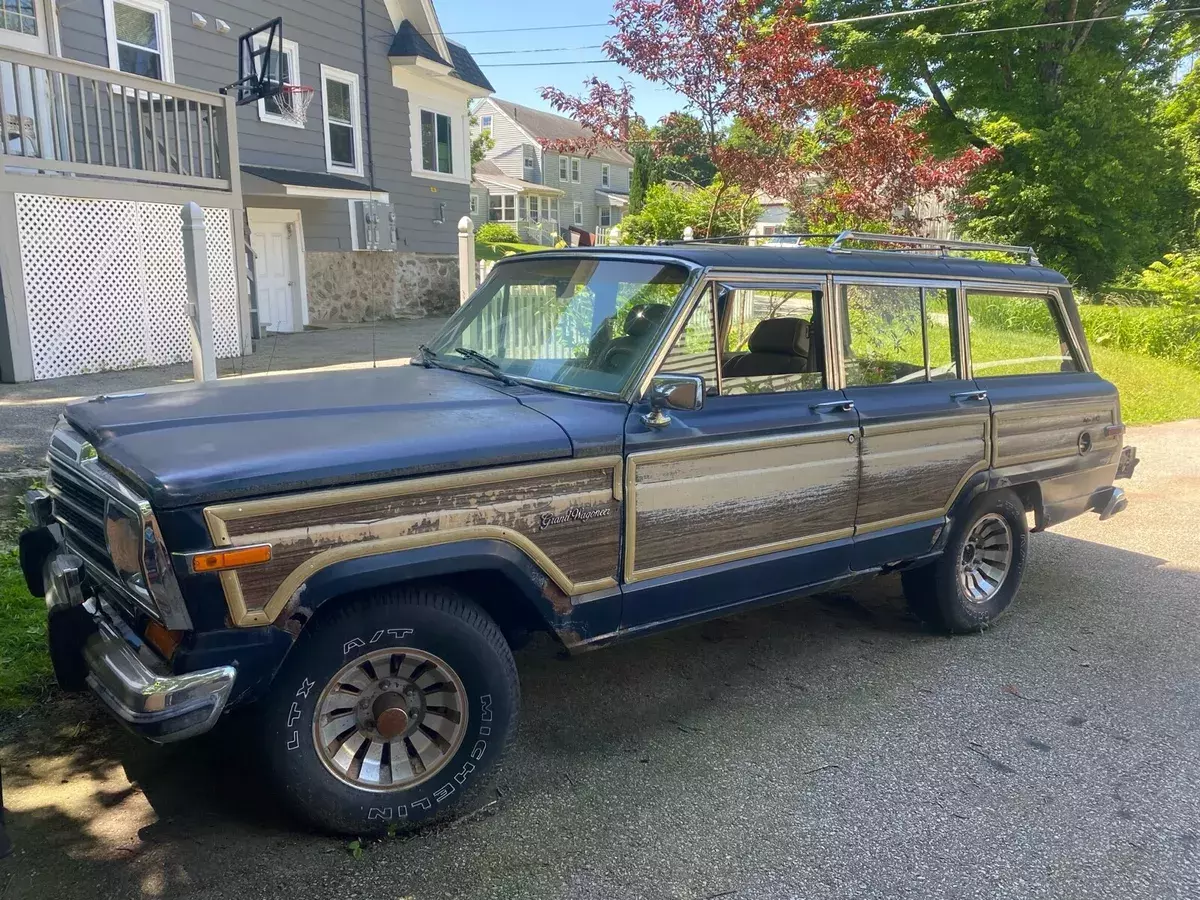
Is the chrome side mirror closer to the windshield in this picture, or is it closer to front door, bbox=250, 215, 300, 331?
the windshield

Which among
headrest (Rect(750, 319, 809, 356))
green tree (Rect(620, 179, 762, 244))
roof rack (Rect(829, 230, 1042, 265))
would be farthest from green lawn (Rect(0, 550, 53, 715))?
green tree (Rect(620, 179, 762, 244))

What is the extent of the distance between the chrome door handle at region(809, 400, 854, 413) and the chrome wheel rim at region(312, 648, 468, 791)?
2070mm

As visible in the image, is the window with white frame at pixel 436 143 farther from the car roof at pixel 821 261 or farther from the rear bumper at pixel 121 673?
the rear bumper at pixel 121 673

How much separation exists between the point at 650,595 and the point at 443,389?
4.00ft

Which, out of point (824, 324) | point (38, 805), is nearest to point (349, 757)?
point (38, 805)

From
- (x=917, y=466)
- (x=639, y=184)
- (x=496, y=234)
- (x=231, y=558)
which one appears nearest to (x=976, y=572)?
(x=917, y=466)

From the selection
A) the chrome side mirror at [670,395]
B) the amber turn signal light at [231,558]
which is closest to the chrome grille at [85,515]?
the amber turn signal light at [231,558]

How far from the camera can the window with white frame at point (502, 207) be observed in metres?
48.4

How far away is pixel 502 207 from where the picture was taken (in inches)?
1922

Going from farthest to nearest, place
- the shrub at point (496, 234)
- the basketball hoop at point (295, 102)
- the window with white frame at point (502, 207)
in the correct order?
the window with white frame at point (502, 207)
the shrub at point (496, 234)
the basketball hoop at point (295, 102)

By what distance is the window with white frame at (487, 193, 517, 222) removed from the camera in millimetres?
48438

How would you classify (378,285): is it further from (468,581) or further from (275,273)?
(468,581)

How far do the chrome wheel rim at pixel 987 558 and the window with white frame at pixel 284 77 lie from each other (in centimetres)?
1480

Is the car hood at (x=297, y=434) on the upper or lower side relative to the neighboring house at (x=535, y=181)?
lower
